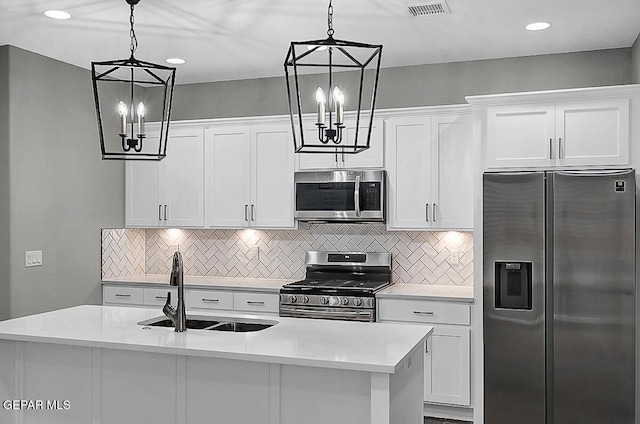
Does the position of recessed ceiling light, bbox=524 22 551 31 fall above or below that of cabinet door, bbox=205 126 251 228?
above

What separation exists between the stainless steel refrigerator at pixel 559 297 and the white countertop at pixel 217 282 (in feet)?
5.76

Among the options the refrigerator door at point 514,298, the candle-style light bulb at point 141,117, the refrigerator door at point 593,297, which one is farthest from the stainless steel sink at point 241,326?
the refrigerator door at point 593,297

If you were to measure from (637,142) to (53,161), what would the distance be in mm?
4136

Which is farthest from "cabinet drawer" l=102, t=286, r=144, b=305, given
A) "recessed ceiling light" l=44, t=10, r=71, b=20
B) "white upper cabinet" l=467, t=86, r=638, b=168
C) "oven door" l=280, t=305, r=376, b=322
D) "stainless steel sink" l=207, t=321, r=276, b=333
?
"white upper cabinet" l=467, t=86, r=638, b=168

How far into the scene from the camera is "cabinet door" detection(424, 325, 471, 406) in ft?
14.7

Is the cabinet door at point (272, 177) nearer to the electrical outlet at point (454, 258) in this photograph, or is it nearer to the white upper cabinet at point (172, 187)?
the white upper cabinet at point (172, 187)

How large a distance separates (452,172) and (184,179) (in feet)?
7.52

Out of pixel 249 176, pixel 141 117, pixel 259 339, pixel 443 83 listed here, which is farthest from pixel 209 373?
pixel 443 83

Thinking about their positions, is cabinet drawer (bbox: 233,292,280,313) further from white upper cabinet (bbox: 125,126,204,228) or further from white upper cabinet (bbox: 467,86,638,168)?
white upper cabinet (bbox: 467,86,638,168)

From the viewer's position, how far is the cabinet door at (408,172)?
4.80 m

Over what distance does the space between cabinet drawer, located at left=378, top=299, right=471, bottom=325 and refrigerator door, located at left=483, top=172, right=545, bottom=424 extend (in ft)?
1.02

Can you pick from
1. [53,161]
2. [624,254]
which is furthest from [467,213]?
[53,161]

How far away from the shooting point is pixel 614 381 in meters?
3.90

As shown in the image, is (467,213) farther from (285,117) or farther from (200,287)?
(200,287)
